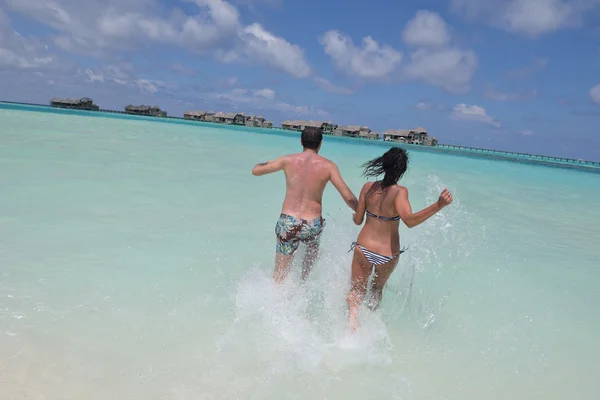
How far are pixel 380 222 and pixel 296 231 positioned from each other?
2.48 ft

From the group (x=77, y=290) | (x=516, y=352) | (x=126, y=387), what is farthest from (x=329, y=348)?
(x=77, y=290)

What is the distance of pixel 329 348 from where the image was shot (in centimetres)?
315

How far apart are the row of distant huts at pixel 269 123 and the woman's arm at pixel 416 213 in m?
68.1

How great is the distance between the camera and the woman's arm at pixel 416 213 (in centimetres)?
274

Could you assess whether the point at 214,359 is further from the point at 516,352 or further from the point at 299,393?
the point at 516,352

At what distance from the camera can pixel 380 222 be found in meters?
3.22

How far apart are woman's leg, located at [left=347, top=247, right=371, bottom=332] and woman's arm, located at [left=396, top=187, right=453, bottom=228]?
20.8 inches

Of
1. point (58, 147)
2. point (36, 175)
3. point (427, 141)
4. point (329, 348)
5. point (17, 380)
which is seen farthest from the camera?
point (427, 141)

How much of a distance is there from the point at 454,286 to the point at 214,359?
3.03 m

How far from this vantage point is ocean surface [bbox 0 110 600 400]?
277 centimetres

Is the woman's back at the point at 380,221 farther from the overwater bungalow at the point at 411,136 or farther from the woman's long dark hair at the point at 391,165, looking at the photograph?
the overwater bungalow at the point at 411,136

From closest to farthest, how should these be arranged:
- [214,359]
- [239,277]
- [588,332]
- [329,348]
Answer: [214,359], [329,348], [588,332], [239,277]

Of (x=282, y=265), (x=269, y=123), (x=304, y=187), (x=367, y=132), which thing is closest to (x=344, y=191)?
(x=304, y=187)

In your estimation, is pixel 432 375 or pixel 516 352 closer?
pixel 432 375
